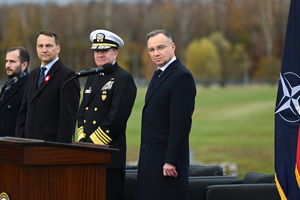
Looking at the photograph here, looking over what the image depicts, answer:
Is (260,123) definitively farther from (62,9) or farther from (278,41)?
(62,9)

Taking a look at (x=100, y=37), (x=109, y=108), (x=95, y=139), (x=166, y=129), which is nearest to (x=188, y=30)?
(x=100, y=37)

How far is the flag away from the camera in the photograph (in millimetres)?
5281

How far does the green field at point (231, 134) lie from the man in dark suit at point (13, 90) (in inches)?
381

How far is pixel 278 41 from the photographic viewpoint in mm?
89750

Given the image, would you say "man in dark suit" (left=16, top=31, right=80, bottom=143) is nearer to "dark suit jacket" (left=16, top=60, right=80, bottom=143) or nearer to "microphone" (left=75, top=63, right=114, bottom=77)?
"dark suit jacket" (left=16, top=60, right=80, bottom=143)

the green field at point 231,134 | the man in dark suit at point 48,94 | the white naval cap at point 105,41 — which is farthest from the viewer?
the green field at point 231,134

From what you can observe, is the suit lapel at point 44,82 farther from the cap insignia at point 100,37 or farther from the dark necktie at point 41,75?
the cap insignia at point 100,37

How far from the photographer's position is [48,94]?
21.0 feet

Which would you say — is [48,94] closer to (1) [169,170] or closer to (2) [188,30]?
(1) [169,170]

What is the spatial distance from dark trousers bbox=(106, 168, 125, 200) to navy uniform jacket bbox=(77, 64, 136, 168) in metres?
0.06

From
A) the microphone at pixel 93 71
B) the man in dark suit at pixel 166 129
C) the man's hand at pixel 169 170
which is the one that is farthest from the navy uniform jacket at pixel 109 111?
the microphone at pixel 93 71

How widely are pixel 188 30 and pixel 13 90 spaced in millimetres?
89419

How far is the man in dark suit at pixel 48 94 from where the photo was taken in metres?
6.33

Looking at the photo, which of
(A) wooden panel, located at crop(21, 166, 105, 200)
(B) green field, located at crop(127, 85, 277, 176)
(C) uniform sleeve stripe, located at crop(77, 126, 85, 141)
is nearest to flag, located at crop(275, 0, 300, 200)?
(A) wooden panel, located at crop(21, 166, 105, 200)
